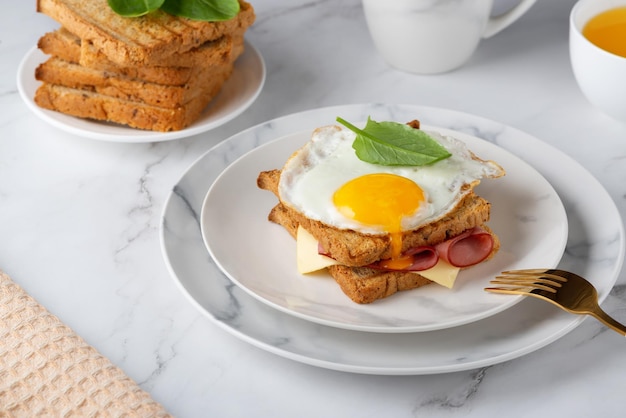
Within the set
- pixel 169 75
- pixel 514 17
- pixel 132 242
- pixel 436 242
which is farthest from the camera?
pixel 514 17

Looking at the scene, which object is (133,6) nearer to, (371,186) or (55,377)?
(371,186)

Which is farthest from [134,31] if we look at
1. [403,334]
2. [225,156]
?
[403,334]

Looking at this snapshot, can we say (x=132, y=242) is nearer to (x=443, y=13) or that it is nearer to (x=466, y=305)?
(x=466, y=305)

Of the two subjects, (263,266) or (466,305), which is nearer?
(466,305)

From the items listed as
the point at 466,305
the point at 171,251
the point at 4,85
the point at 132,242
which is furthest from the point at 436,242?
the point at 4,85

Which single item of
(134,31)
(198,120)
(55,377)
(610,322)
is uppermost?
(134,31)

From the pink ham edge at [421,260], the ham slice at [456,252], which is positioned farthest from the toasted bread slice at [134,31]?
the pink ham edge at [421,260]

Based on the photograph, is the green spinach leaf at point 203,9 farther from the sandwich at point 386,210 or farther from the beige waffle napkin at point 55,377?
the beige waffle napkin at point 55,377
